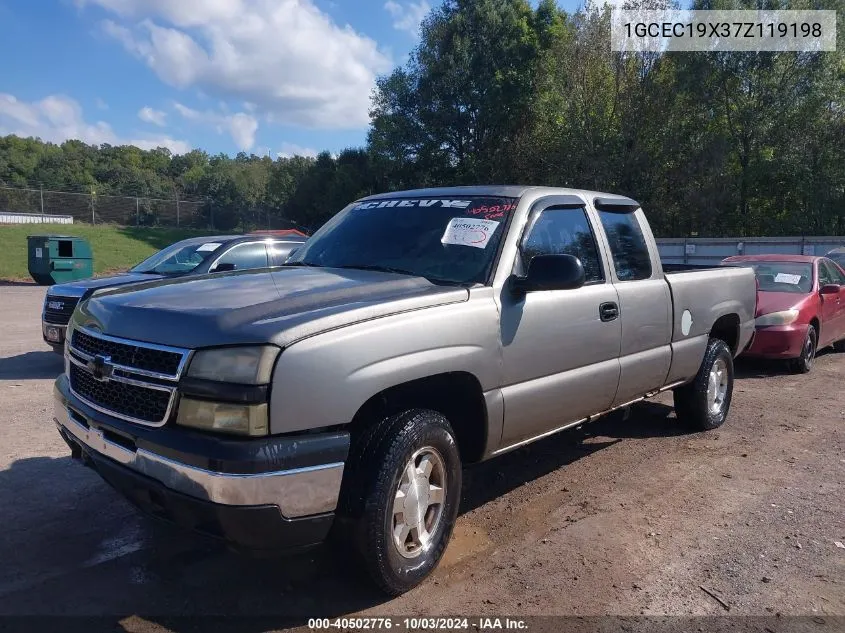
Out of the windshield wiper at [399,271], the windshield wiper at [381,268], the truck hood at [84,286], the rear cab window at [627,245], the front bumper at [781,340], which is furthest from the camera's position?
the front bumper at [781,340]

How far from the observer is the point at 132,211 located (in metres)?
40.9

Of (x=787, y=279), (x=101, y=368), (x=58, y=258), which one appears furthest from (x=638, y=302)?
(x=58, y=258)

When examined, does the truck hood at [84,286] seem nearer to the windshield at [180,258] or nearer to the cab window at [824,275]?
A: the windshield at [180,258]

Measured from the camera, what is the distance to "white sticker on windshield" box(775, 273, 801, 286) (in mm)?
9438

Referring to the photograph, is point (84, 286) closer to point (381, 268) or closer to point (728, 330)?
point (381, 268)

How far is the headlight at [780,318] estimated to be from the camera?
8.57 metres

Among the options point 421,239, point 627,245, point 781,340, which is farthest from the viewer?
point 781,340

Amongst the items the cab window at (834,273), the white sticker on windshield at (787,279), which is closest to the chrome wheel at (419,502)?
the white sticker on windshield at (787,279)

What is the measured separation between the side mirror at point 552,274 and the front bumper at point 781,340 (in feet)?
19.4

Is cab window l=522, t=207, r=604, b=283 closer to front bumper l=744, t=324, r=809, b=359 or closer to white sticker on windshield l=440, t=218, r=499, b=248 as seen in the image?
white sticker on windshield l=440, t=218, r=499, b=248

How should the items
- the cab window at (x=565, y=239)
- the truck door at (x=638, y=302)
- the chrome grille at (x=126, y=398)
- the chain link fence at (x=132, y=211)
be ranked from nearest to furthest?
the chrome grille at (x=126, y=398)
the cab window at (x=565, y=239)
the truck door at (x=638, y=302)
the chain link fence at (x=132, y=211)

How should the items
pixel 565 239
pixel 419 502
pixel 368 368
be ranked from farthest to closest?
pixel 565 239, pixel 419 502, pixel 368 368

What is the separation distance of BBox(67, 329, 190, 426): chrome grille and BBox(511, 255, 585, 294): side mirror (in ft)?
6.02

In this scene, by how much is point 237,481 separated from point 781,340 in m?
7.85
